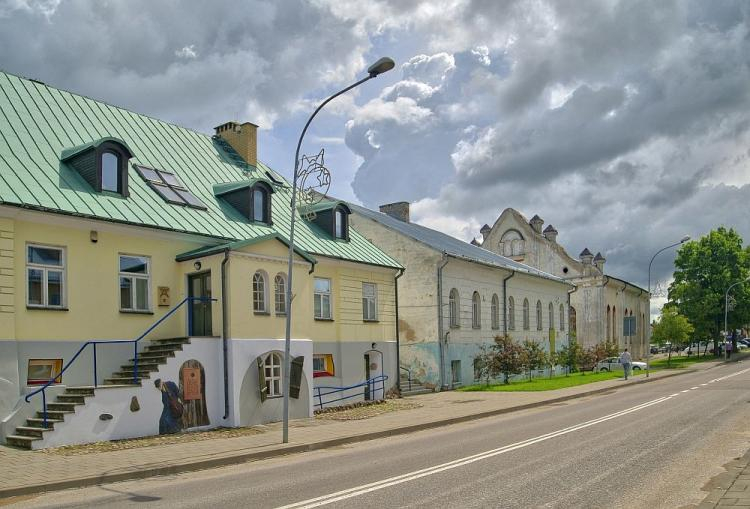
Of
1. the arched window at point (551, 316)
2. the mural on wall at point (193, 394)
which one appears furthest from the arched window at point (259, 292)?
the arched window at point (551, 316)

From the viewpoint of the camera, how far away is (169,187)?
70.1 ft

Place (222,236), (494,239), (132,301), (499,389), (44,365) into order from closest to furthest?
(44,365) < (132,301) < (222,236) < (499,389) < (494,239)

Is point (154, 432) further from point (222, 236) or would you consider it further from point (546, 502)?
point (546, 502)

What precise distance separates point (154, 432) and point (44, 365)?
2.93 meters

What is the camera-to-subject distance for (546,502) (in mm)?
8781

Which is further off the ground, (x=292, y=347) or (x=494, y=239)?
(x=494, y=239)

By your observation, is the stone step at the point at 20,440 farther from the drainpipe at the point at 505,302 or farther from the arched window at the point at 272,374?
the drainpipe at the point at 505,302

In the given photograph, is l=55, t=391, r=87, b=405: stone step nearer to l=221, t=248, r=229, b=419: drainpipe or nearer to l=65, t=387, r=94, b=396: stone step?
l=65, t=387, r=94, b=396: stone step

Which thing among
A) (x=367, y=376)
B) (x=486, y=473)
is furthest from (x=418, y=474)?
(x=367, y=376)

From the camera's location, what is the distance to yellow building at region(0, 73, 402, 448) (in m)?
16.1

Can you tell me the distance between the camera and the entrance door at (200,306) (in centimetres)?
1998

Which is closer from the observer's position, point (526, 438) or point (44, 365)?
point (526, 438)

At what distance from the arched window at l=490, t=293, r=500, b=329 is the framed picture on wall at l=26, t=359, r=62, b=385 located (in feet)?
80.5

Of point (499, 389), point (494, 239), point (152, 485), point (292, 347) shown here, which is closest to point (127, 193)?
point (292, 347)
